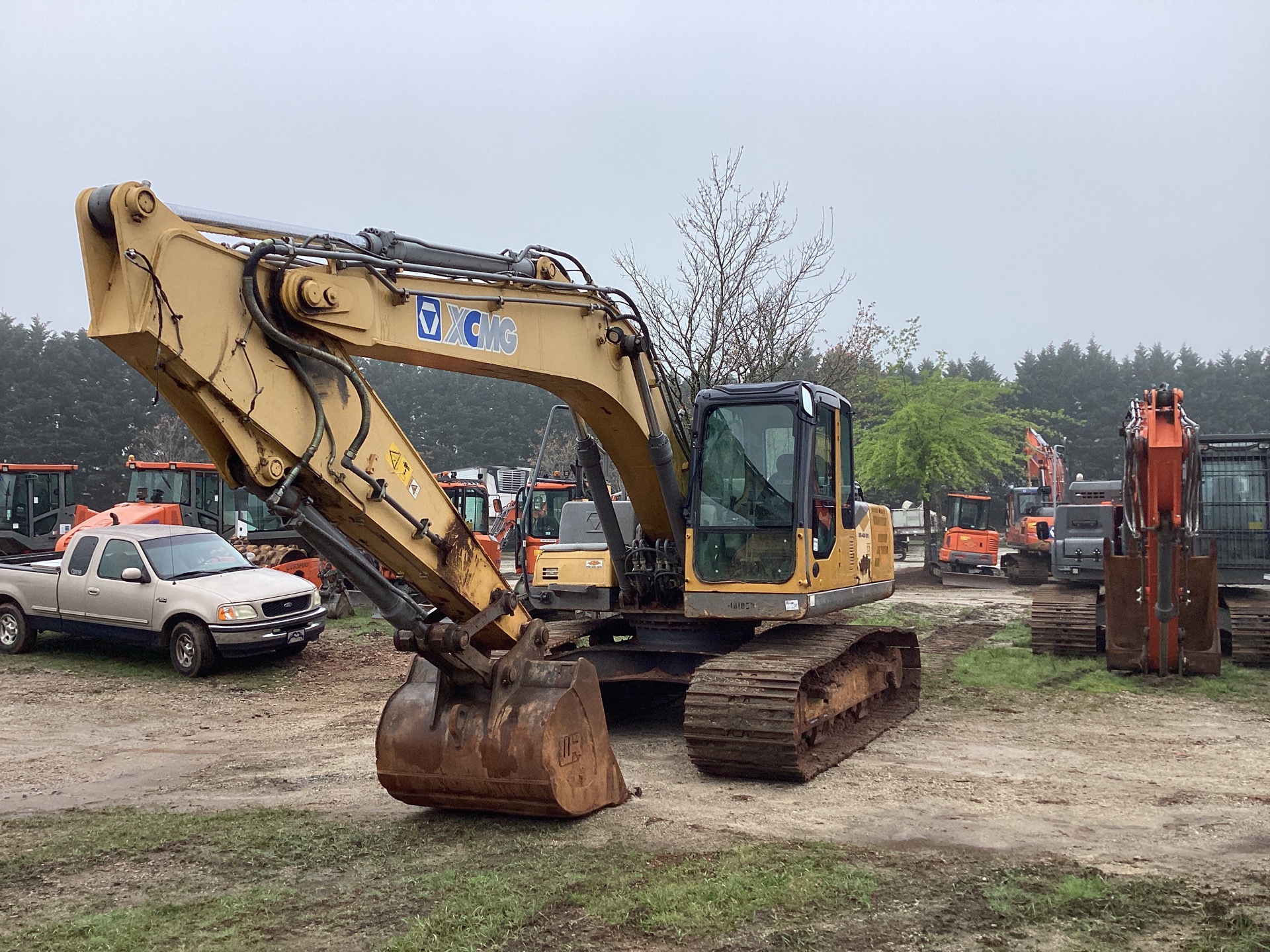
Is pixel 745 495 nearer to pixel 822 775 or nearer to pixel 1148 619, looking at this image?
pixel 822 775

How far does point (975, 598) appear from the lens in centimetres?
2450

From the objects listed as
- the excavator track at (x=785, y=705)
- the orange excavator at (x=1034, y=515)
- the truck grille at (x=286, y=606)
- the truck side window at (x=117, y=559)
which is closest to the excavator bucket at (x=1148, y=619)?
the excavator track at (x=785, y=705)

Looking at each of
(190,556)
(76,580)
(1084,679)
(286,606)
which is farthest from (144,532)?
(1084,679)

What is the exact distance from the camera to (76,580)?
14.3 m

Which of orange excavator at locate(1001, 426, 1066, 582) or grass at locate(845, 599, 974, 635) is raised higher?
orange excavator at locate(1001, 426, 1066, 582)

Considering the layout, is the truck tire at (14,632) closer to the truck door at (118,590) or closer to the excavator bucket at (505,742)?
the truck door at (118,590)

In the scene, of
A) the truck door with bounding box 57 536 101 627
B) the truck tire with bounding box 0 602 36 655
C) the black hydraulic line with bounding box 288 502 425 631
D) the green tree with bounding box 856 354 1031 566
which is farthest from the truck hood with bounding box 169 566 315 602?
the green tree with bounding box 856 354 1031 566

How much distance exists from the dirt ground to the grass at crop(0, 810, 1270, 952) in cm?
51

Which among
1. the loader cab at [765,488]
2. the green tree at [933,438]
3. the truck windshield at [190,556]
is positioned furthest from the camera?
the green tree at [933,438]

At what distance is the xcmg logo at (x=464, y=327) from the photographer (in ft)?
20.3

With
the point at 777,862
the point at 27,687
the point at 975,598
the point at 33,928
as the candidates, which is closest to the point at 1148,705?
the point at 777,862

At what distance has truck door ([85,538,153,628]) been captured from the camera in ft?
45.1

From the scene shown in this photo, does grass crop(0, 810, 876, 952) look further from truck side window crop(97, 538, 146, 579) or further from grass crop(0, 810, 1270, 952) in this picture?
truck side window crop(97, 538, 146, 579)

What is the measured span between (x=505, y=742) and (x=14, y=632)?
11.3 m
